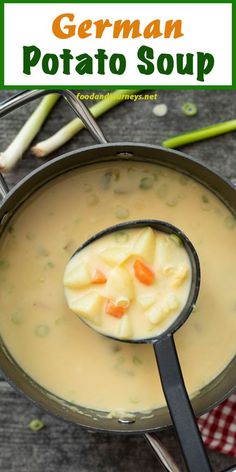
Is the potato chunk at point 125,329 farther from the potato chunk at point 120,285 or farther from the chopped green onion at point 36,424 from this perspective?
the chopped green onion at point 36,424

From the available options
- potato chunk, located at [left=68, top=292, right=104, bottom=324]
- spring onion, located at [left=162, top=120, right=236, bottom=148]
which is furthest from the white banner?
potato chunk, located at [left=68, top=292, right=104, bottom=324]

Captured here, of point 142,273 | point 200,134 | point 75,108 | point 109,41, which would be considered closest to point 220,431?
point 142,273

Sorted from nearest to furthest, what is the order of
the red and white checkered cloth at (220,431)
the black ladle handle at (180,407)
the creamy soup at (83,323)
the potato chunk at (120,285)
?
the black ladle handle at (180,407) → the potato chunk at (120,285) → the creamy soup at (83,323) → the red and white checkered cloth at (220,431)

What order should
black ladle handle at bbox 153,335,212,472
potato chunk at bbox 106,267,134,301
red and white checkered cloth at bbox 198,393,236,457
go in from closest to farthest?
1. black ladle handle at bbox 153,335,212,472
2. potato chunk at bbox 106,267,134,301
3. red and white checkered cloth at bbox 198,393,236,457

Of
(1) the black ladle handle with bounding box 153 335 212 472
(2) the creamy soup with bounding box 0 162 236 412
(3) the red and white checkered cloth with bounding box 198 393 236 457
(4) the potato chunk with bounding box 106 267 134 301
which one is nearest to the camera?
(1) the black ladle handle with bounding box 153 335 212 472

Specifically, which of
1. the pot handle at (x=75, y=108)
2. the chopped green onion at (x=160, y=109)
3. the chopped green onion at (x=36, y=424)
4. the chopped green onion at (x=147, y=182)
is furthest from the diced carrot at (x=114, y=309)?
the chopped green onion at (x=160, y=109)

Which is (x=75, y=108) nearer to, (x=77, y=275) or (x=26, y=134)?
(x=26, y=134)

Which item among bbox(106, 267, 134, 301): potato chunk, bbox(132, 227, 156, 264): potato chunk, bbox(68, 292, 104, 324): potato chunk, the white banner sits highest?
the white banner

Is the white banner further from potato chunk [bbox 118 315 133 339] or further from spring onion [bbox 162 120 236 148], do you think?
potato chunk [bbox 118 315 133 339]
